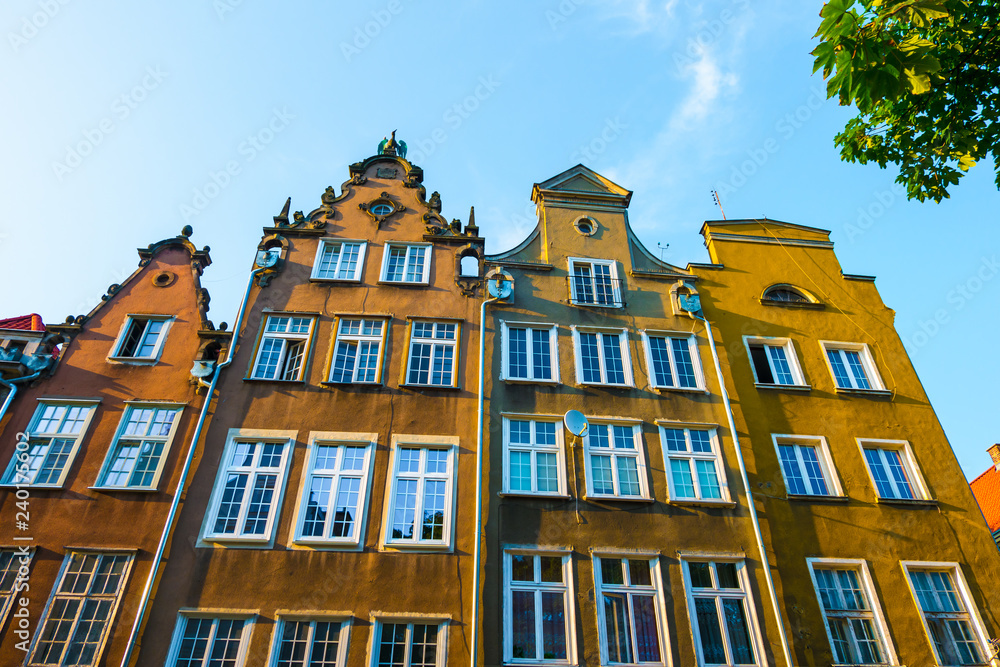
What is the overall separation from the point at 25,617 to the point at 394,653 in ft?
27.5

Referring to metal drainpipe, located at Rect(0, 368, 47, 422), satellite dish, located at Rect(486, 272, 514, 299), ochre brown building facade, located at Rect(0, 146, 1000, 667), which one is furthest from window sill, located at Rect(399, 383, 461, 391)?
metal drainpipe, located at Rect(0, 368, 47, 422)

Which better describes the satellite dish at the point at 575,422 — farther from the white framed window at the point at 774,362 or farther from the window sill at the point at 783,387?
the white framed window at the point at 774,362

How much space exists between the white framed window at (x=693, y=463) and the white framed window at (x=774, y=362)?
307cm

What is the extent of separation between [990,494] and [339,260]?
3202 cm

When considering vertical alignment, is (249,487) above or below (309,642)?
above

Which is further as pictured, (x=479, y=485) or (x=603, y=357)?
(x=603, y=357)

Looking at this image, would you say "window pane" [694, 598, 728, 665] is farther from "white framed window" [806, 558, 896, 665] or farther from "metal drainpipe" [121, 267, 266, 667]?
"metal drainpipe" [121, 267, 266, 667]

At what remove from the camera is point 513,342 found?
806 inches

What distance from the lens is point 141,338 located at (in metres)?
19.8

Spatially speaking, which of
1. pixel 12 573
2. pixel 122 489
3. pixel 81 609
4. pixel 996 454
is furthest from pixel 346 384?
pixel 996 454

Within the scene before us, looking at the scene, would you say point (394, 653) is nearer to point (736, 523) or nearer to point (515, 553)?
point (515, 553)

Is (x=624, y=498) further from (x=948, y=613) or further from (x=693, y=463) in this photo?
(x=948, y=613)

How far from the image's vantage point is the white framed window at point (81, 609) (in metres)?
14.4

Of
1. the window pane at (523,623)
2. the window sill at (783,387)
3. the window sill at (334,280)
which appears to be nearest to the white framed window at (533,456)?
the window pane at (523,623)
